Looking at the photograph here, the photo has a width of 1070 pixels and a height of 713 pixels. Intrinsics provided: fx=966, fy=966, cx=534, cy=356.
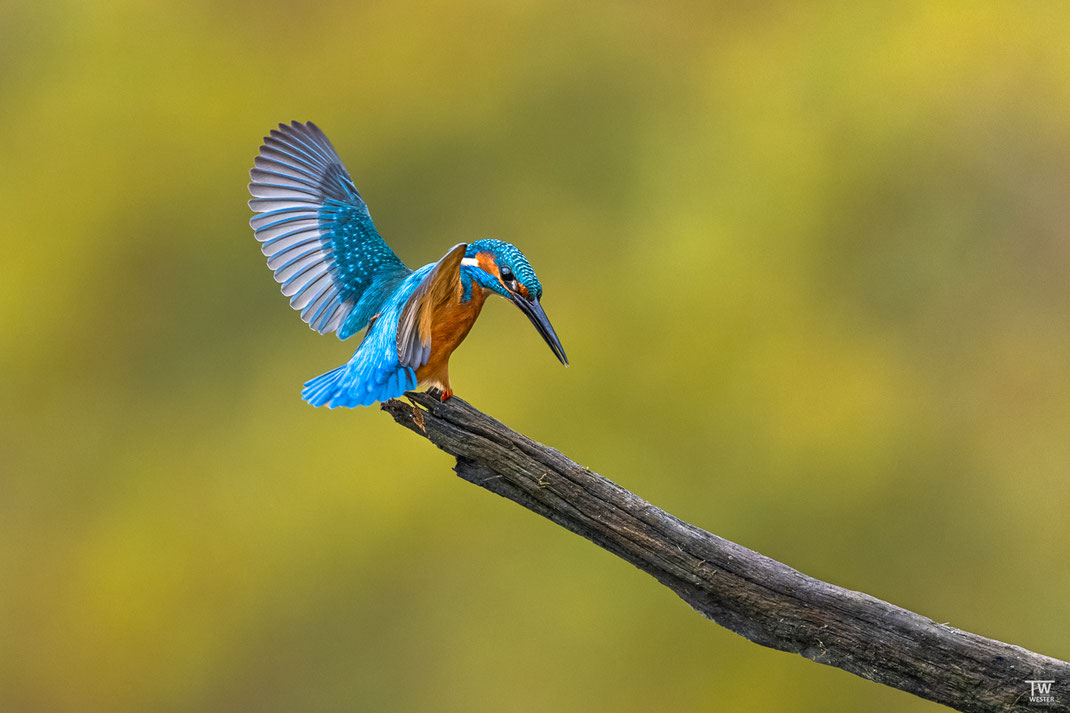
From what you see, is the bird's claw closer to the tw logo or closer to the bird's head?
the bird's head

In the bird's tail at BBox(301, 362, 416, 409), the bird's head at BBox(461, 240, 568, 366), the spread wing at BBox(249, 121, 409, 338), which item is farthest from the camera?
the spread wing at BBox(249, 121, 409, 338)

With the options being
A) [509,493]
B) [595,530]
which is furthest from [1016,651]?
[509,493]

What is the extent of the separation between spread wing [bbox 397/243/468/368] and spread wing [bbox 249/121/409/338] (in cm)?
34

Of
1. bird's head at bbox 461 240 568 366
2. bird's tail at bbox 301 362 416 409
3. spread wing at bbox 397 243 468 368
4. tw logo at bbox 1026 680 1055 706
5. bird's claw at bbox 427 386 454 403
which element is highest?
bird's head at bbox 461 240 568 366

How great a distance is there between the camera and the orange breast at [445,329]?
1.52m

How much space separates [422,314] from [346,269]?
0.41 m

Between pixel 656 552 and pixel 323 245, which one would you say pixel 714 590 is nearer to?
pixel 656 552

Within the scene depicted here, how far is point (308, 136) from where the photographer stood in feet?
6.31

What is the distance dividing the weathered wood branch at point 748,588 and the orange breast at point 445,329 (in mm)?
40

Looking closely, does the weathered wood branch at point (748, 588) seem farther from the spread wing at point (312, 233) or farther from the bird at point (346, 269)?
the spread wing at point (312, 233)

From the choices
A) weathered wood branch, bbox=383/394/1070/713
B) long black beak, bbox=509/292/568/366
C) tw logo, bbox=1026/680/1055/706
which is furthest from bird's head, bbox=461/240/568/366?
tw logo, bbox=1026/680/1055/706

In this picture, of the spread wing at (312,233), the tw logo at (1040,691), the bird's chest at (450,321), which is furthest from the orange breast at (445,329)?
the tw logo at (1040,691)

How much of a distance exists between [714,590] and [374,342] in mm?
685

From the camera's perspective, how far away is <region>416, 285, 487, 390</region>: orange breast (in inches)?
60.0
